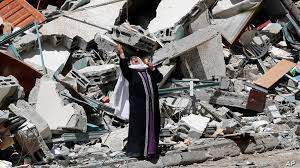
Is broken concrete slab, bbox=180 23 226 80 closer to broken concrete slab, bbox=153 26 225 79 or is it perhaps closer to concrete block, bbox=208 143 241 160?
broken concrete slab, bbox=153 26 225 79

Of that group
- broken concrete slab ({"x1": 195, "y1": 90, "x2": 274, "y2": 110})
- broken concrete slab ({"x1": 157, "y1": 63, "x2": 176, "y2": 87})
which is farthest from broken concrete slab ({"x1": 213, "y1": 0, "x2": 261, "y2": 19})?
broken concrete slab ({"x1": 195, "y1": 90, "x2": 274, "y2": 110})

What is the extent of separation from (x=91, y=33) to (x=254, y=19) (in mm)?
2943

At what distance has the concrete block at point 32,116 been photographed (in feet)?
28.3

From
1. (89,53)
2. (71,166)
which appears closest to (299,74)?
(89,53)

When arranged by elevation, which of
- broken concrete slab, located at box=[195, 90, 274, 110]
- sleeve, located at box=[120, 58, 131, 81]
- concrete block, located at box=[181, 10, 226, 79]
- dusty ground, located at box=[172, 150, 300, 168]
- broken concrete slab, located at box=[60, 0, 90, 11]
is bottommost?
dusty ground, located at box=[172, 150, 300, 168]

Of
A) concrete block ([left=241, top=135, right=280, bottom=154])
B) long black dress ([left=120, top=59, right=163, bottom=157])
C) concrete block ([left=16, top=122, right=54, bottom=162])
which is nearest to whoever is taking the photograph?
long black dress ([left=120, top=59, right=163, bottom=157])

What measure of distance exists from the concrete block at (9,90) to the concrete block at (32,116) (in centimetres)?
10

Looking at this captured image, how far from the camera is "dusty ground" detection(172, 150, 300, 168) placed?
27.5ft

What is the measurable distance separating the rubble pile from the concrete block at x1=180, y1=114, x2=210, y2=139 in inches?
0.5

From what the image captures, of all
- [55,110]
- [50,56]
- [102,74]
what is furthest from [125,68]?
[50,56]

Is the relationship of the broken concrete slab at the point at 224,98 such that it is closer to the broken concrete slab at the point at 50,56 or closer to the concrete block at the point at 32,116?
the broken concrete slab at the point at 50,56

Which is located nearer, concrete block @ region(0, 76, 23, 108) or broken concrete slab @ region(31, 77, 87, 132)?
concrete block @ region(0, 76, 23, 108)

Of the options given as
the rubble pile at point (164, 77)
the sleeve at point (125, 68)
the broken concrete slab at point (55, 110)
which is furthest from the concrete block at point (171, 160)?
the broken concrete slab at point (55, 110)

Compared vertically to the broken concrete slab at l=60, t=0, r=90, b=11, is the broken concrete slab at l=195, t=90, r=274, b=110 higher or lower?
lower
